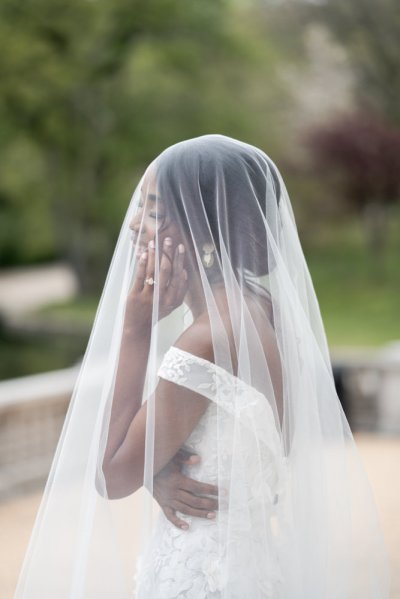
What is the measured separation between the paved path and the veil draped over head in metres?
2.13

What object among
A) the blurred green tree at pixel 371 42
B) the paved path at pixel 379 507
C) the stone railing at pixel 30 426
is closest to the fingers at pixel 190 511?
the paved path at pixel 379 507

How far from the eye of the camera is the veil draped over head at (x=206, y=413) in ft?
5.76

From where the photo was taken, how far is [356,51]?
20.1 meters

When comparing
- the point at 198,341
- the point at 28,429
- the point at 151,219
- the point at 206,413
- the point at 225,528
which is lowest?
the point at 28,429

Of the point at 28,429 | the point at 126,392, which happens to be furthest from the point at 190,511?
the point at 28,429

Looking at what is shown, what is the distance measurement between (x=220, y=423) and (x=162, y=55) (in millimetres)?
17374

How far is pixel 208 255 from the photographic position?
5.90ft

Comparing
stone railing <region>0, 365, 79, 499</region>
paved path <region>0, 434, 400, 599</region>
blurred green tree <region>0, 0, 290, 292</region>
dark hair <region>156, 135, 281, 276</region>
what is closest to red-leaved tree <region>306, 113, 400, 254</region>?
blurred green tree <region>0, 0, 290, 292</region>

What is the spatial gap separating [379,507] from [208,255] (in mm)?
3765

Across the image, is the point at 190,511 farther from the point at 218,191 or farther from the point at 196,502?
the point at 218,191

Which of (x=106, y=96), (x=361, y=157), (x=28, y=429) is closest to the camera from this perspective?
(x=28, y=429)

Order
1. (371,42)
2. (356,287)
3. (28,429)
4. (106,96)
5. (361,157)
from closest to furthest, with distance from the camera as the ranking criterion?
(28,429)
(361,157)
(106,96)
(356,287)
(371,42)

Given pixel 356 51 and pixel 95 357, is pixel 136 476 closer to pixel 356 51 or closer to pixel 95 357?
pixel 95 357

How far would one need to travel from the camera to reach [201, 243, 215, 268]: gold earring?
5.89ft
